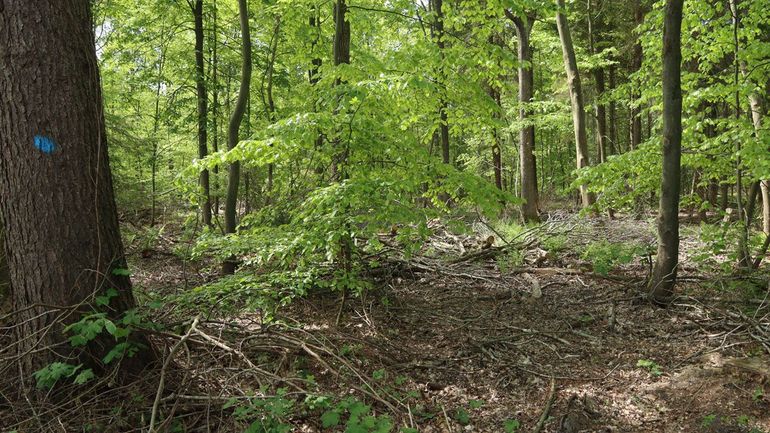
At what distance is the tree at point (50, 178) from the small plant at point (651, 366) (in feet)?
15.6

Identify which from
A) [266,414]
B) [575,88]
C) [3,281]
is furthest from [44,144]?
[575,88]

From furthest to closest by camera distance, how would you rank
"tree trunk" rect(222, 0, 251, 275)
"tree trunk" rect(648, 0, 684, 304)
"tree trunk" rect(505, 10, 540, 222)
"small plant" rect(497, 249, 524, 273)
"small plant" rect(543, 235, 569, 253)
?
"tree trunk" rect(505, 10, 540, 222) → "small plant" rect(543, 235, 569, 253) → "tree trunk" rect(222, 0, 251, 275) → "small plant" rect(497, 249, 524, 273) → "tree trunk" rect(648, 0, 684, 304)

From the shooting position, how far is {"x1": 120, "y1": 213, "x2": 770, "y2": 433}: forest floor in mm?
3664

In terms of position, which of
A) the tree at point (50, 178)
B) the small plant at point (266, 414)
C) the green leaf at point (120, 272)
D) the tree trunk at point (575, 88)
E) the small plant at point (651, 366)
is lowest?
the small plant at point (651, 366)

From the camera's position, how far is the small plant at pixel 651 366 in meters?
4.35

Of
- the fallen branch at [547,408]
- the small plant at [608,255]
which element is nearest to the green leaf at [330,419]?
the fallen branch at [547,408]

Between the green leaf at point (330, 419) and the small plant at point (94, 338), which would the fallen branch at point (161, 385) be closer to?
the small plant at point (94, 338)

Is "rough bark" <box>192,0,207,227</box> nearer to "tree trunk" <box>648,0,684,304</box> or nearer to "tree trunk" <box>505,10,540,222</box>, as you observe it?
"tree trunk" <box>505,10,540,222</box>

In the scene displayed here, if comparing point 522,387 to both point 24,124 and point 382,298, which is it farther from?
point 24,124

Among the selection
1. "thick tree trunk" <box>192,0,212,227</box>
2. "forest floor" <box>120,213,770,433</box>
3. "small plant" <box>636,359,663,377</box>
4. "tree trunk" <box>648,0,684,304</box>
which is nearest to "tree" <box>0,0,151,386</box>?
"forest floor" <box>120,213,770,433</box>

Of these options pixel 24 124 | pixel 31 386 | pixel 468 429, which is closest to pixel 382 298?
pixel 468 429

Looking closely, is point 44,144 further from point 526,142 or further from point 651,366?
point 526,142

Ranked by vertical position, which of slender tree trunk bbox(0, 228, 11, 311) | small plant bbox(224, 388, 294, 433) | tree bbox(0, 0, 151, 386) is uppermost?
tree bbox(0, 0, 151, 386)

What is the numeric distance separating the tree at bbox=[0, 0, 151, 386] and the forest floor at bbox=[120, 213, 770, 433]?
1086 mm
